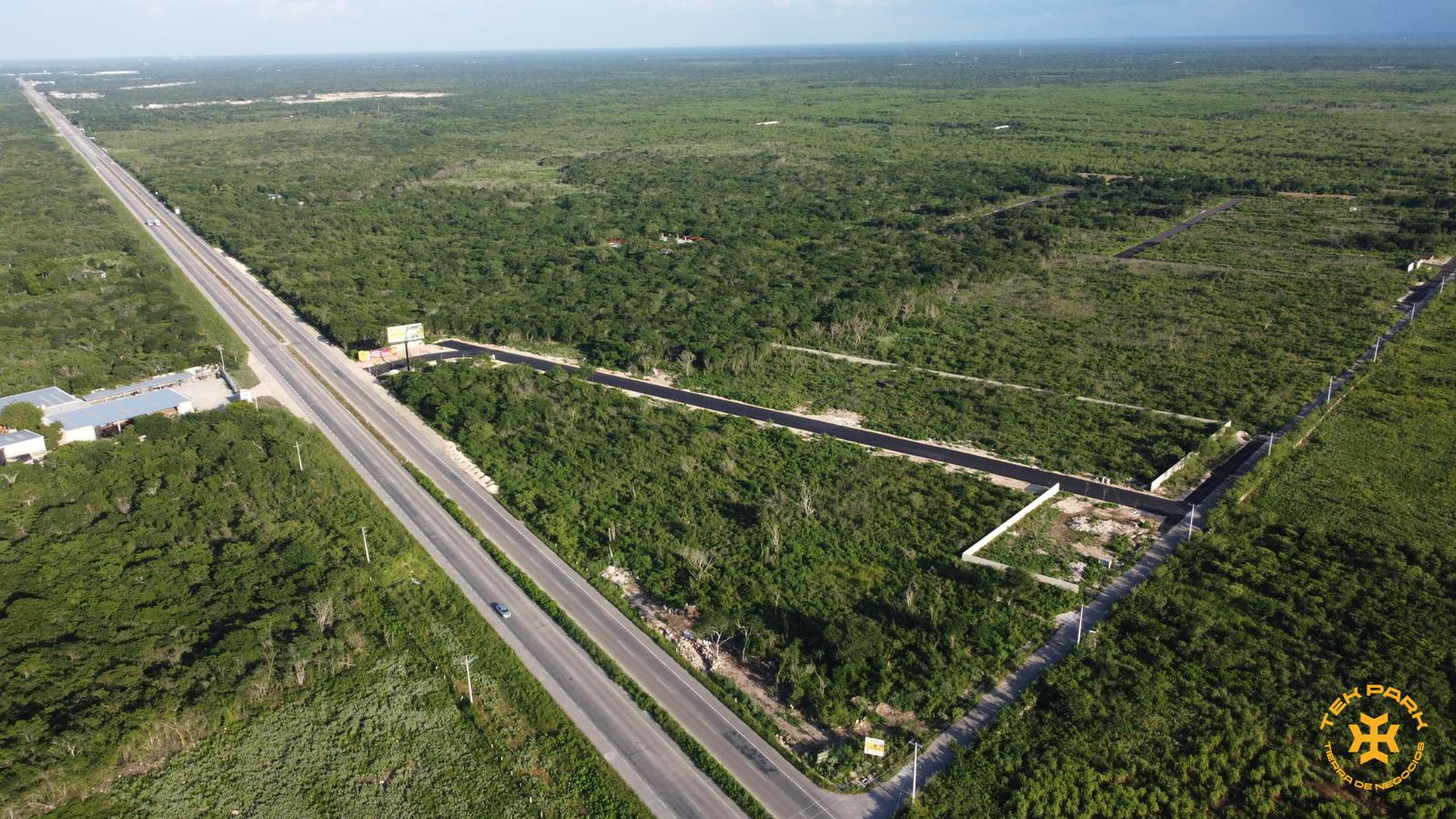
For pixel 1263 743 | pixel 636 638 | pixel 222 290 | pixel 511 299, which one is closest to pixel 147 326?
pixel 222 290

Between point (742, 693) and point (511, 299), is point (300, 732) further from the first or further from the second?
point (511, 299)

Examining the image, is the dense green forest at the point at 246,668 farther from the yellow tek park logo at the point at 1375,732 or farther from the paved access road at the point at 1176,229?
the paved access road at the point at 1176,229

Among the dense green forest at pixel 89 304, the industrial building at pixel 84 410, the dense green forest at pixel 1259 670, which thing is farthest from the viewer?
the dense green forest at pixel 89 304

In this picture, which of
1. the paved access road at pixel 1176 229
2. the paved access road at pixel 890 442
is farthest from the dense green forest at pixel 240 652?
the paved access road at pixel 1176 229

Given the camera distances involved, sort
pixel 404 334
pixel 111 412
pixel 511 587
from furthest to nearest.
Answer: pixel 404 334
pixel 111 412
pixel 511 587

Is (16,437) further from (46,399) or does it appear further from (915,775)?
(915,775)

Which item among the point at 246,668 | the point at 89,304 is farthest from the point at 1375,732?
the point at 89,304

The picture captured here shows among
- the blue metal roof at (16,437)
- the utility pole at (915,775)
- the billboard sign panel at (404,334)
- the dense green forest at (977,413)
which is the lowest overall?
the utility pole at (915,775)
